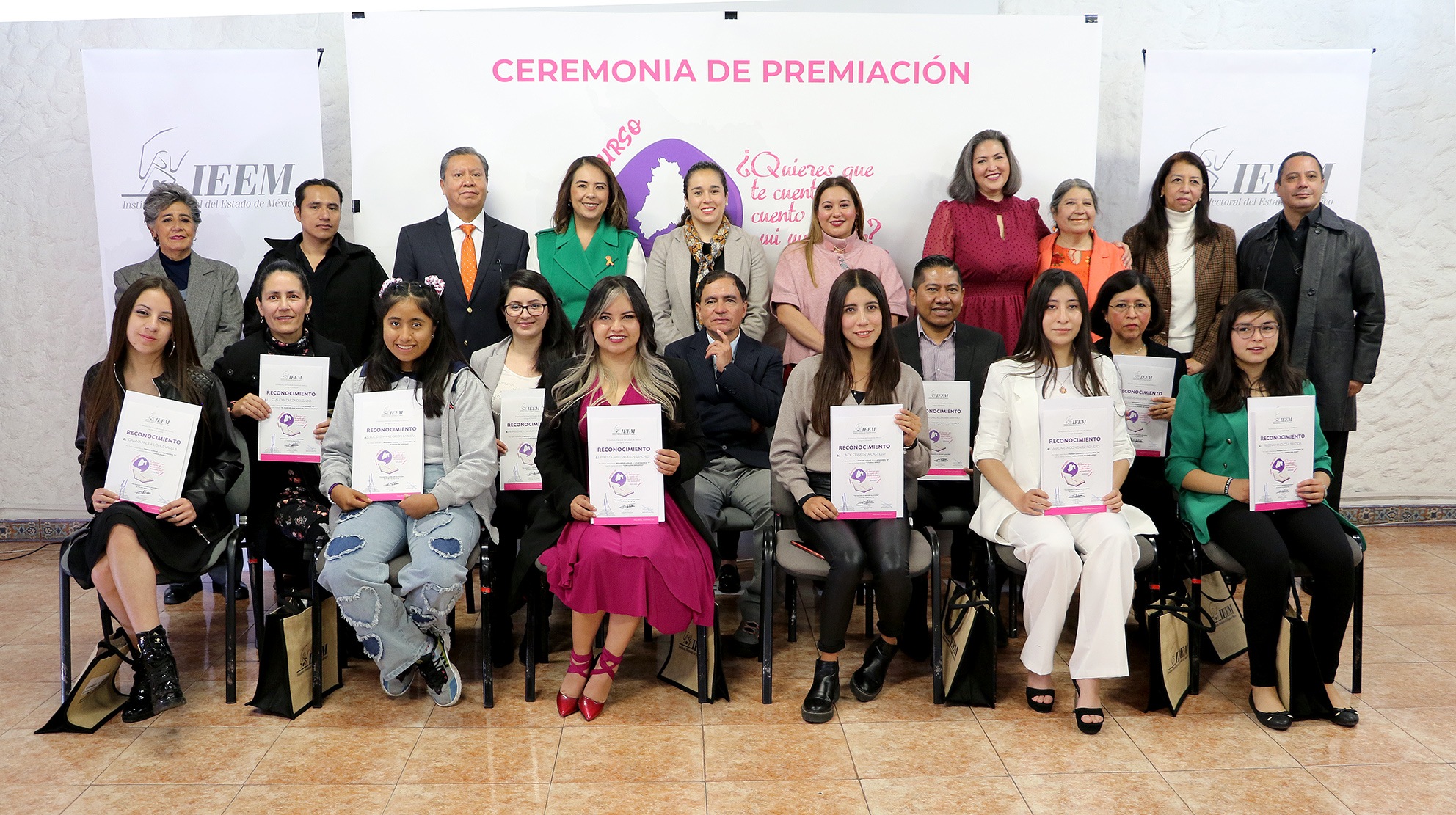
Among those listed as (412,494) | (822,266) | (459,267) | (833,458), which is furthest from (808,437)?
(459,267)

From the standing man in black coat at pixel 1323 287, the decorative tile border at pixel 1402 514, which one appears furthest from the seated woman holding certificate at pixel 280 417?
the decorative tile border at pixel 1402 514

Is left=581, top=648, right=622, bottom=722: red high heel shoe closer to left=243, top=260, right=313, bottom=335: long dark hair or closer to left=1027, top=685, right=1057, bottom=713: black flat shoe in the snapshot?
left=1027, top=685, right=1057, bottom=713: black flat shoe

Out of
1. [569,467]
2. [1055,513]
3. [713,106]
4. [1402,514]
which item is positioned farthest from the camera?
[1402,514]

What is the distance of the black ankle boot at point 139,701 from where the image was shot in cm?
331

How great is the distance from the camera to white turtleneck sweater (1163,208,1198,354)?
4598mm

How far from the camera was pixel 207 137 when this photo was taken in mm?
4812

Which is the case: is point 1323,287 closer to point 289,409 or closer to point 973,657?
point 973,657

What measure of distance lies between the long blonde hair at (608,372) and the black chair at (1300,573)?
1856 millimetres

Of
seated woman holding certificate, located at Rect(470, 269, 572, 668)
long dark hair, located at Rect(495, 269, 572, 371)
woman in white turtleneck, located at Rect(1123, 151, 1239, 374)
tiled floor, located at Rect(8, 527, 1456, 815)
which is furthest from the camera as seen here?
woman in white turtleneck, located at Rect(1123, 151, 1239, 374)

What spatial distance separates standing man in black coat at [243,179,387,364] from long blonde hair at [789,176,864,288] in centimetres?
189

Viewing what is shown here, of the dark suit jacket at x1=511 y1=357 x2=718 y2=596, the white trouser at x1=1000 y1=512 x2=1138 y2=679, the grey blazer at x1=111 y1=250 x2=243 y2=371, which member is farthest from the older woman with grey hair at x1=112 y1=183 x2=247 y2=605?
the white trouser at x1=1000 y1=512 x2=1138 y2=679

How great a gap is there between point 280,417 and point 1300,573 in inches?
141

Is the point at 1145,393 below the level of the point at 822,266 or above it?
below

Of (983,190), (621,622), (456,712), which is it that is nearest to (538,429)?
(621,622)
